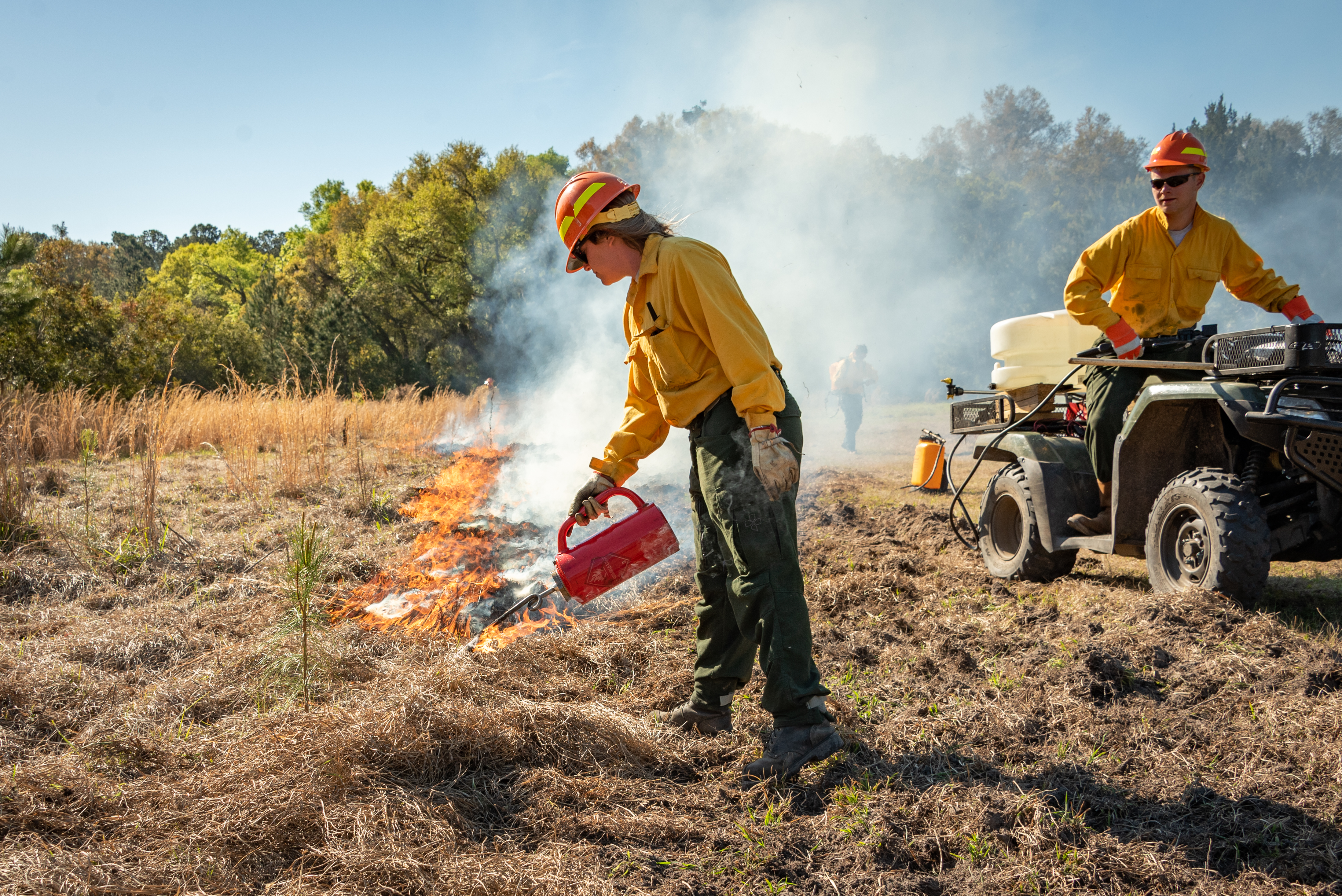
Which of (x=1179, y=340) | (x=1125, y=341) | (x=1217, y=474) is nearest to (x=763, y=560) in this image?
(x=1217, y=474)

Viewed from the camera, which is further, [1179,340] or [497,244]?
[497,244]

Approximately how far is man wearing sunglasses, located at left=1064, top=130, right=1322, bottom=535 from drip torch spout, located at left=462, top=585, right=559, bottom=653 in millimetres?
3040

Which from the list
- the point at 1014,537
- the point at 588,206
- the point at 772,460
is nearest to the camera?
the point at 772,460

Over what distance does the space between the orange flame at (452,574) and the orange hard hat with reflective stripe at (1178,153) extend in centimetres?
386

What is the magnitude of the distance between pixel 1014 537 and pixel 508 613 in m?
3.47

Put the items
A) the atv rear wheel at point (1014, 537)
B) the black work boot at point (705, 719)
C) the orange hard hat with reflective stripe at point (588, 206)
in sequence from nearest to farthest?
the orange hard hat with reflective stripe at point (588, 206) < the black work boot at point (705, 719) < the atv rear wheel at point (1014, 537)

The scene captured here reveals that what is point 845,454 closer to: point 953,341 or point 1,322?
point 1,322

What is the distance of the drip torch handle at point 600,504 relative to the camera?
10.1 feet

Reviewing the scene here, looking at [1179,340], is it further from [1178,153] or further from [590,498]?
[590,498]

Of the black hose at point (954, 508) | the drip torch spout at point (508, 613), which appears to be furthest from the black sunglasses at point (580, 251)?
the black hose at point (954, 508)

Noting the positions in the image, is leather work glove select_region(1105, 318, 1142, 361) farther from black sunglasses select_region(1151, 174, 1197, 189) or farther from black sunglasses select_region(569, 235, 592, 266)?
black sunglasses select_region(569, 235, 592, 266)

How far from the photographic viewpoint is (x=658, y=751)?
2.71 meters

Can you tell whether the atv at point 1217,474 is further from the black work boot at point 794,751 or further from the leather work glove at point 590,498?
the leather work glove at point 590,498

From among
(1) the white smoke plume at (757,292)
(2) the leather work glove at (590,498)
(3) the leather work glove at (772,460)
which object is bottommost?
(2) the leather work glove at (590,498)
